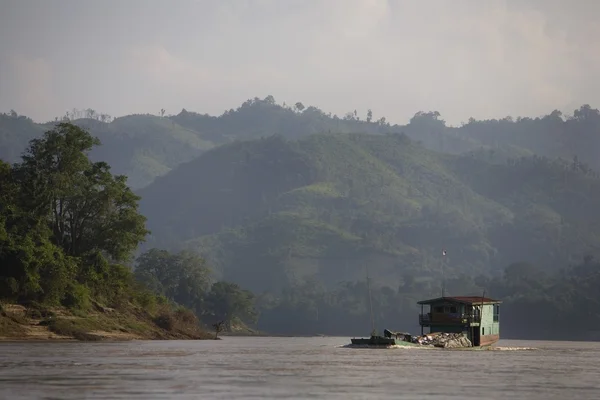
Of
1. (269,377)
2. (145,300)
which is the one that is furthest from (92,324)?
(269,377)

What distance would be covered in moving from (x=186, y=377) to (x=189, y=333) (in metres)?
72.6

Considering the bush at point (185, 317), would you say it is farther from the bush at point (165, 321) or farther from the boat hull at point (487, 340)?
the boat hull at point (487, 340)

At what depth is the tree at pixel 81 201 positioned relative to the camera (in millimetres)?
108875

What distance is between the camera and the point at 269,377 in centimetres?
5559

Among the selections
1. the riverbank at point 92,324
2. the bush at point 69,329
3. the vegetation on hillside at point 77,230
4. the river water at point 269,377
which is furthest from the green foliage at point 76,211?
the river water at point 269,377

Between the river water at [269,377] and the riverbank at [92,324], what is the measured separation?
11444 mm

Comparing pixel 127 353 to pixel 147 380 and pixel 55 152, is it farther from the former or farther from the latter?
pixel 55 152

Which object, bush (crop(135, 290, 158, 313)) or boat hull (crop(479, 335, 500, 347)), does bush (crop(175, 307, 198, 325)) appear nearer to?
bush (crop(135, 290, 158, 313))

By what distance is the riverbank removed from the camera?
90.6m

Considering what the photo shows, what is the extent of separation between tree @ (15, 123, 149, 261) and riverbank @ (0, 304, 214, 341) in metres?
7.59

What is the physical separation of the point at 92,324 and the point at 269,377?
49.3 m

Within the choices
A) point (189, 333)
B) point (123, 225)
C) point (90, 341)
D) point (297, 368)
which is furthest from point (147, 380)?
point (189, 333)

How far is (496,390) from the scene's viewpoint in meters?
49.9

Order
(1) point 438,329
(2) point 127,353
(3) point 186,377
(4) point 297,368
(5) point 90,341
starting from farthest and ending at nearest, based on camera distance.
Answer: (1) point 438,329 → (5) point 90,341 → (2) point 127,353 → (4) point 297,368 → (3) point 186,377
